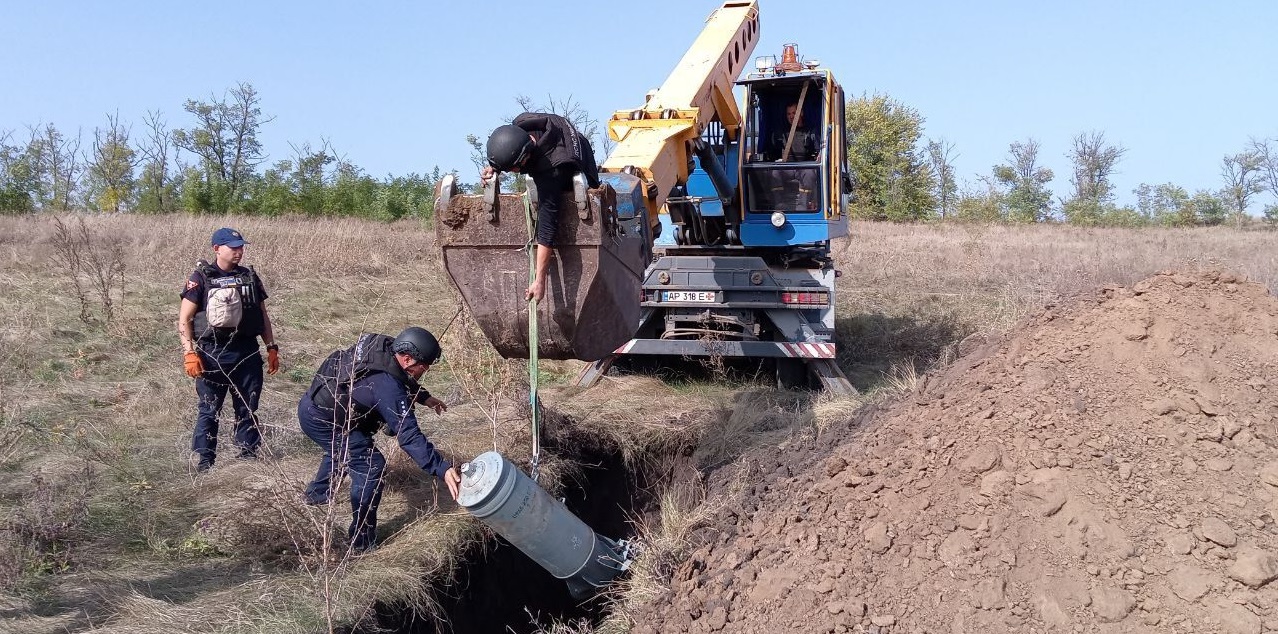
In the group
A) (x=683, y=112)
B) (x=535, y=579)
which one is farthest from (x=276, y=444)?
(x=683, y=112)

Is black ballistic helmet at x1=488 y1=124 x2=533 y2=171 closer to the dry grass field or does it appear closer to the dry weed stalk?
the dry grass field

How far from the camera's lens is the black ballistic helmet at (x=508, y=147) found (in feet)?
12.6

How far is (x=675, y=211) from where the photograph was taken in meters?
7.75

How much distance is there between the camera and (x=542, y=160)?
13.0ft

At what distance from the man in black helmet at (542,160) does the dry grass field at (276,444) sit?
3.75 feet

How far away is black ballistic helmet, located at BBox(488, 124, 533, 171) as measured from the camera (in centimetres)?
383

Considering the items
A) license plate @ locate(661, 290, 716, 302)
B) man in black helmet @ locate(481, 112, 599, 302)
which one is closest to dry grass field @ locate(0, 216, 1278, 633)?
license plate @ locate(661, 290, 716, 302)

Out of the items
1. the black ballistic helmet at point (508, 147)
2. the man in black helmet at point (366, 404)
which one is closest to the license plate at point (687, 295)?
the man in black helmet at point (366, 404)

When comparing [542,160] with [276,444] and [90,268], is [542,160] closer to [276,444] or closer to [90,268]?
[276,444]

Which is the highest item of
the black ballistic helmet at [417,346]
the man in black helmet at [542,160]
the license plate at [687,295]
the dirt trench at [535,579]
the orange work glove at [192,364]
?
the man in black helmet at [542,160]

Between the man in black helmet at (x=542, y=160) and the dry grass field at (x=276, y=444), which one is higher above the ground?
the man in black helmet at (x=542, y=160)

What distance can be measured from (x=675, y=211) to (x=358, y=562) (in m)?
4.35

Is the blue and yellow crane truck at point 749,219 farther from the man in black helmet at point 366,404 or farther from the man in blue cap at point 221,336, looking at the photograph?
the man in blue cap at point 221,336

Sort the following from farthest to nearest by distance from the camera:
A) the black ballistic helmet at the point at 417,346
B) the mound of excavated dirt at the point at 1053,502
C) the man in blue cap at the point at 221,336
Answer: the man in blue cap at the point at 221,336 < the black ballistic helmet at the point at 417,346 < the mound of excavated dirt at the point at 1053,502
